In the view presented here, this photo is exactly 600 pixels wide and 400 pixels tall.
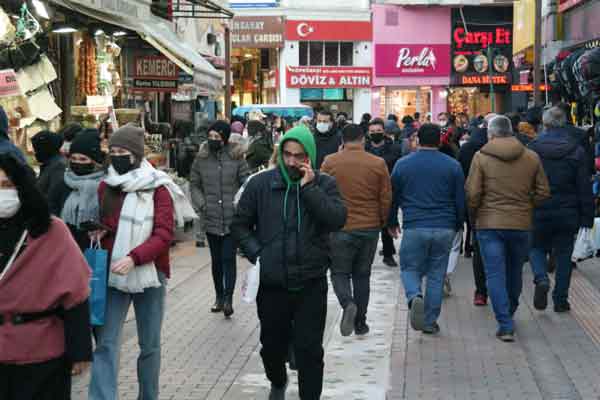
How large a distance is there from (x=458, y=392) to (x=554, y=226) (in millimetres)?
3418

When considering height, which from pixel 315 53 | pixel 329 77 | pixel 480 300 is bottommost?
pixel 480 300

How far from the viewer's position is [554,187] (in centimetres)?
1087

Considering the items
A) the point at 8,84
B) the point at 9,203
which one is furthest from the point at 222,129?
the point at 9,203

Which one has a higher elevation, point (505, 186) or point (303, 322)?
point (505, 186)

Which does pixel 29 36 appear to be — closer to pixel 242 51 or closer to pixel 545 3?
pixel 545 3

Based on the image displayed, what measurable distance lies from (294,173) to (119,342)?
4.75 ft

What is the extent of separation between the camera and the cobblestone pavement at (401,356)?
802cm

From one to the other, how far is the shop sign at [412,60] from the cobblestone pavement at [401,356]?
39.4 meters

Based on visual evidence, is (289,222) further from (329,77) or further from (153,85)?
(329,77)

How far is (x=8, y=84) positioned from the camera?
11297 millimetres

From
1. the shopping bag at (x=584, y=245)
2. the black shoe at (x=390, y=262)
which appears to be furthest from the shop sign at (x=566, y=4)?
the shopping bag at (x=584, y=245)

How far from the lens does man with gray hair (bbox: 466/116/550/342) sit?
9.79 meters

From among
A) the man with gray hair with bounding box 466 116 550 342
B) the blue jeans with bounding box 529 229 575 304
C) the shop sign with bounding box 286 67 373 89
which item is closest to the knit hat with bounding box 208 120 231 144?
the man with gray hair with bounding box 466 116 550 342

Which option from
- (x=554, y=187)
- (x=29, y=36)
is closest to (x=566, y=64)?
(x=554, y=187)
